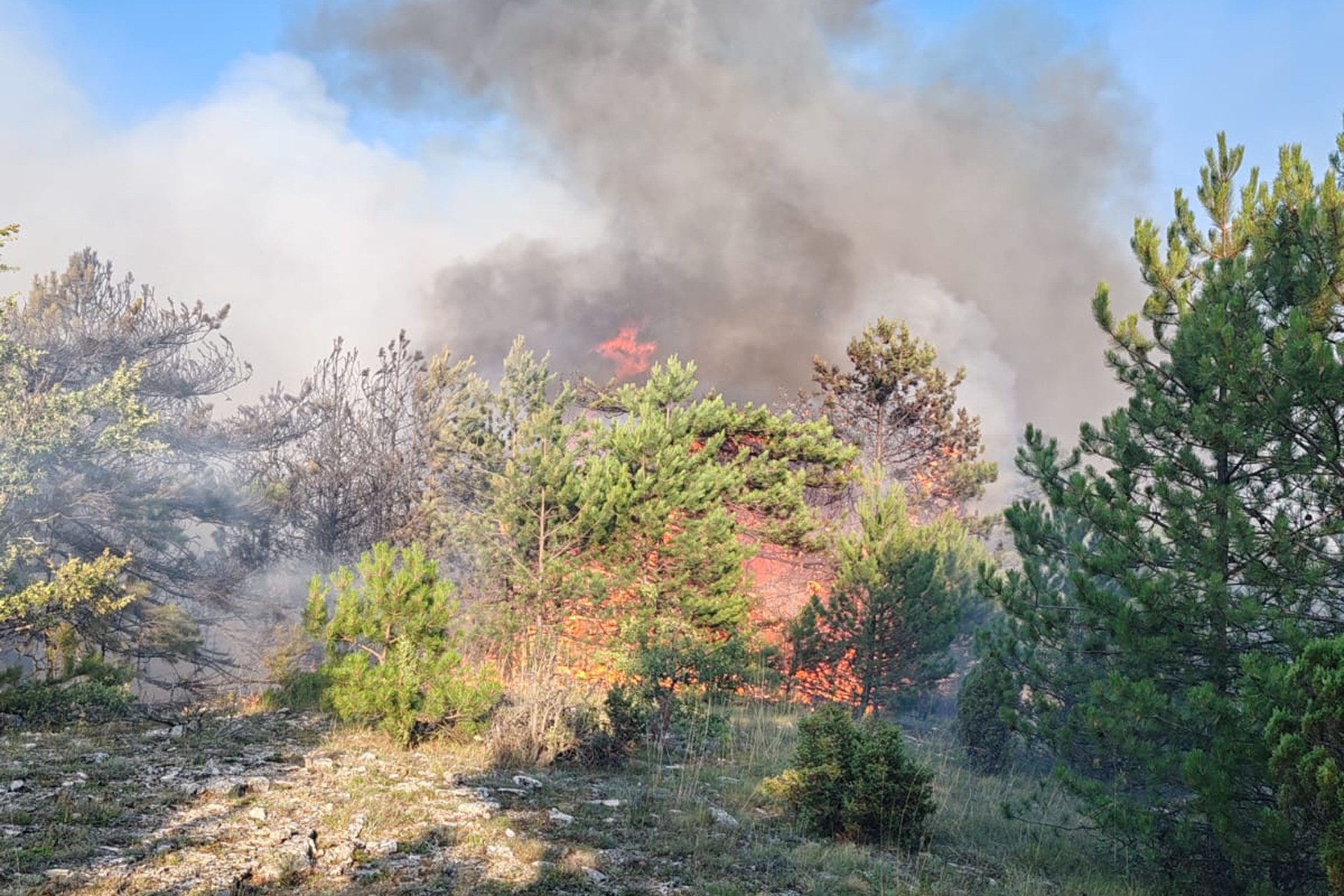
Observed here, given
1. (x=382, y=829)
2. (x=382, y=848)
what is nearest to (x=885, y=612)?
(x=382, y=829)

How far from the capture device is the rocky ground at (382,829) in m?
4.47

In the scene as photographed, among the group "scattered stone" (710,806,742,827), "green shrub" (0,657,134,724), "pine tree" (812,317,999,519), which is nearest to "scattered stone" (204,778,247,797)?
"scattered stone" (710,806,742,827)

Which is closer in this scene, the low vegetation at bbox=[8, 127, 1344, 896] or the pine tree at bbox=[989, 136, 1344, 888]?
the low vegetation at bbox=[8, 127, 1344, 896]

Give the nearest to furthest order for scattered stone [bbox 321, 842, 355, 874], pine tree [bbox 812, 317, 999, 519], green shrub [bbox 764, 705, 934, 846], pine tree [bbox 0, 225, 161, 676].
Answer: scattered stone [bbox 321, 842, 355, 874], green shrub [bbox 764, 705, 934, 846], pine tree [bbox 0, 225, 161, 676], pine tree [bbox 812, 317, 999, 519]

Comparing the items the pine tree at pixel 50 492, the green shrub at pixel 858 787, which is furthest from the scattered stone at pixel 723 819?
the pine tree at pixel 50 492

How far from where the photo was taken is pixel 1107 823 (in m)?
7.08

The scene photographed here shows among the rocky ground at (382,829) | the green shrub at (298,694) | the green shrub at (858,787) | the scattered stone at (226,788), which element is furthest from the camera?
the green shrub at (298,694)

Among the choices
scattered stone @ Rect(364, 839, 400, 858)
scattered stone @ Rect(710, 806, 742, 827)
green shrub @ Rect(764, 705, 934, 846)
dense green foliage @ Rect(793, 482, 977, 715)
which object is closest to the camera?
scattered stone @ Rect(364, 839, 400, 858)

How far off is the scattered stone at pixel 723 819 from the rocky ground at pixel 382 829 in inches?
1.3

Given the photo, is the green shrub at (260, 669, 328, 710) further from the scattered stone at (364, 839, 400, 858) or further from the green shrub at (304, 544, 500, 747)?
the scattered stone at (364, 839, 400, 858)

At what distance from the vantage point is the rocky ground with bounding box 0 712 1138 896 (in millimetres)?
4469

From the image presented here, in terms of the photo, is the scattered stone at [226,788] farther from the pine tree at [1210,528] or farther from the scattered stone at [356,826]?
the pine tree at [1210,528]

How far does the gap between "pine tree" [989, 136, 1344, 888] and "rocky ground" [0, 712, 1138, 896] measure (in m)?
1.27

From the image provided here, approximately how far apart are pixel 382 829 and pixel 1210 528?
25.1 feet
